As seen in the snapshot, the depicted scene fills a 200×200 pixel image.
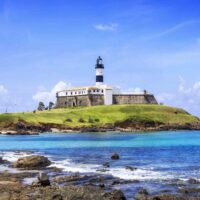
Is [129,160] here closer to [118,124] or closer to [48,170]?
[48,170]

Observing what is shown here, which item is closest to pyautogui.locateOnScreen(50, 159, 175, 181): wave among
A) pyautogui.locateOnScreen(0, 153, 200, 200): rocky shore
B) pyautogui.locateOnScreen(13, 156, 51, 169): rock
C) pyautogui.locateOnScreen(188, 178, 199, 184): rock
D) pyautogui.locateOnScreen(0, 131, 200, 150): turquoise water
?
pyautogui.locateOnScreen(0, 153, 200, 200): rocky shore

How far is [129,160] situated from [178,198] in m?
34.6

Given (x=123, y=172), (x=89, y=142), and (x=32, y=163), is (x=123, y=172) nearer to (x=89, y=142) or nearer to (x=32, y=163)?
(x=32, y=163)

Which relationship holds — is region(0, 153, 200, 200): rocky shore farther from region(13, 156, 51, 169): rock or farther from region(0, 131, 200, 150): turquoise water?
region(0, 131, 200, 150): turquoise water

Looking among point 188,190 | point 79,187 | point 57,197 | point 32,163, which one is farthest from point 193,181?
point 32,163

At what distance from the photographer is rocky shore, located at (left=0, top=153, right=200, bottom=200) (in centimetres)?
3453

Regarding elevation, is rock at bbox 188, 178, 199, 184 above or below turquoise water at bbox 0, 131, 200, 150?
below

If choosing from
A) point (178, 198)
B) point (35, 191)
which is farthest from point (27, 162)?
point (178, 198)

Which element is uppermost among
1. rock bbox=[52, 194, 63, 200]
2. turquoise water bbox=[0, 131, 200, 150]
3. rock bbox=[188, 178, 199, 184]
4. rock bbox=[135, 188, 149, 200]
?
turquoise water bbox=[0, 131, 200, 150]

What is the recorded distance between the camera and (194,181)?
44.2 meters

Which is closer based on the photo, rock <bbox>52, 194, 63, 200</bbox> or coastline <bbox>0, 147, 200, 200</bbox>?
rock <bbox>52, 194, 63, 200</bbox>

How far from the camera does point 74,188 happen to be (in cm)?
3769

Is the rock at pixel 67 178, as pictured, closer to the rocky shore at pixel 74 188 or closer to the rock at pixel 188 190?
the rocky shore at pixel 74 188

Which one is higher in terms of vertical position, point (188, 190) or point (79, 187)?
point (79, 187)
